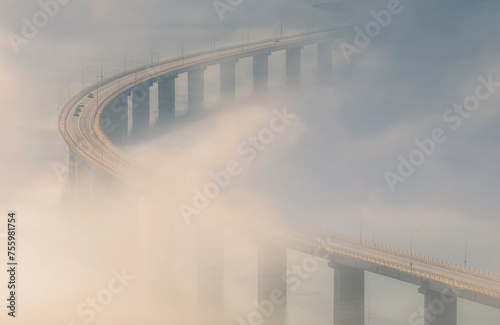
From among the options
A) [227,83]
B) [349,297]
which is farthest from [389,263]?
[227,83]

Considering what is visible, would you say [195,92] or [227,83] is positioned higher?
[227,83]

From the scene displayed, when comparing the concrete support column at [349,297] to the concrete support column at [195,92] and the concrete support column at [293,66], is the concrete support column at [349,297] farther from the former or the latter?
the concrete support column at [293,66]

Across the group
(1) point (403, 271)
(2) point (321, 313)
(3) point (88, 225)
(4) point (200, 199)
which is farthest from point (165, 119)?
(1) point (403, 271)

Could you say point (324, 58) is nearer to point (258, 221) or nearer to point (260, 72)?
point (260, 72)

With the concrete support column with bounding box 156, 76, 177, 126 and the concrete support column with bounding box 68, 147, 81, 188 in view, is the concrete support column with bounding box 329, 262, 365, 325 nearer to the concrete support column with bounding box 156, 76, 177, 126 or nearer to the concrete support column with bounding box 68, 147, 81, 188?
the concrete support column with bounding box 68, 147, 81, 188

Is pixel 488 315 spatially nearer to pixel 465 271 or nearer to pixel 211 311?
pixel 465 271

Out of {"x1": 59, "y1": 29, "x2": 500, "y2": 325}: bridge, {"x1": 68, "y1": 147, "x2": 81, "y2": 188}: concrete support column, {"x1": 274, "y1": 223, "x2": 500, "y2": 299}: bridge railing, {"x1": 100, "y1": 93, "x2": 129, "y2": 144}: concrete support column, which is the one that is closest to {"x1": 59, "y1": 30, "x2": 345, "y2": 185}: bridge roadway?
{"x1": 59, "y1": 29, "x2": 500, "y2": 325}: bridge

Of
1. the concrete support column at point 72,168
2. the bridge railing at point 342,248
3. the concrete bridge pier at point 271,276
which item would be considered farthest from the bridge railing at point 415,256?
the concrete support column at point 72,168
